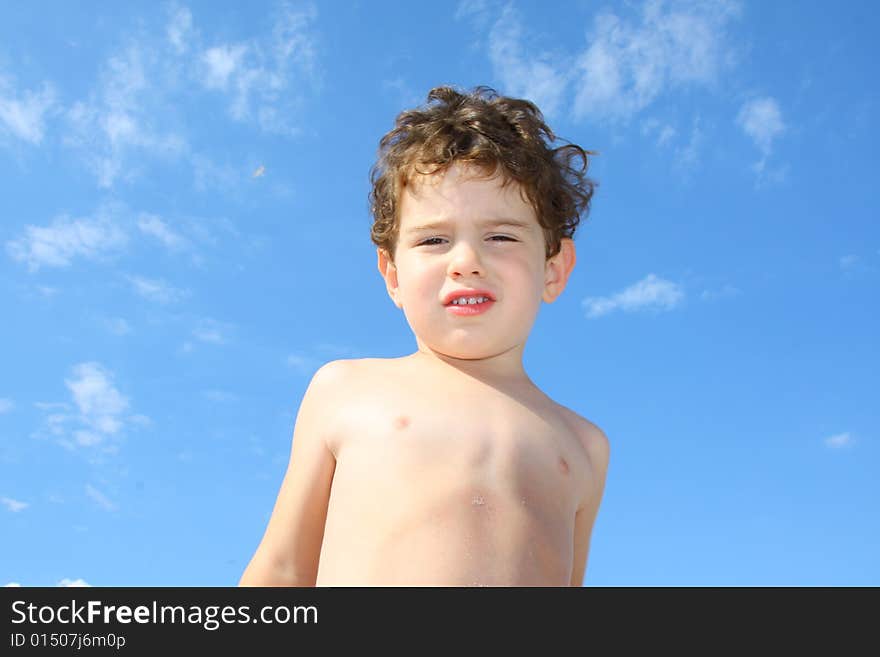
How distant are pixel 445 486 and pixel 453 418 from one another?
Result: 0.97 feet

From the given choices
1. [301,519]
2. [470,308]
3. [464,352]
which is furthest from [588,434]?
[301,519]

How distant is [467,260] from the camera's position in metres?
3.59

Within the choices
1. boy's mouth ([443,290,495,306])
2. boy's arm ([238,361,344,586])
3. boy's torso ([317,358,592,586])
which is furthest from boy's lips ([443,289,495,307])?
boy's arm ([238,361,344,586])

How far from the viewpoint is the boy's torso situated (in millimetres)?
3107

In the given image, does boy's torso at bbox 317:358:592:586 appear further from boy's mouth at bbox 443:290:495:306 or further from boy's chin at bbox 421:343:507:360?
boy's mouth at bbox 443:290:495:306

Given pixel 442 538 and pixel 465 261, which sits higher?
pixel 465 261

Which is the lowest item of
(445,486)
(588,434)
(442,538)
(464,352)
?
(442,538)

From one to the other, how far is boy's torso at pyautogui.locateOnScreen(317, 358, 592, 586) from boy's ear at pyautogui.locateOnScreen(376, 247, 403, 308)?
18.6 inches

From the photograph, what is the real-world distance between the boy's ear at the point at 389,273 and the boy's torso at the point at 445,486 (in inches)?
18.6

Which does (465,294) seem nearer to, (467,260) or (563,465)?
(467,260)

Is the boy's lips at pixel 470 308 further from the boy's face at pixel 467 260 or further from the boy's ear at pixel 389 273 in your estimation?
the boy's ear at pixel 389 273
